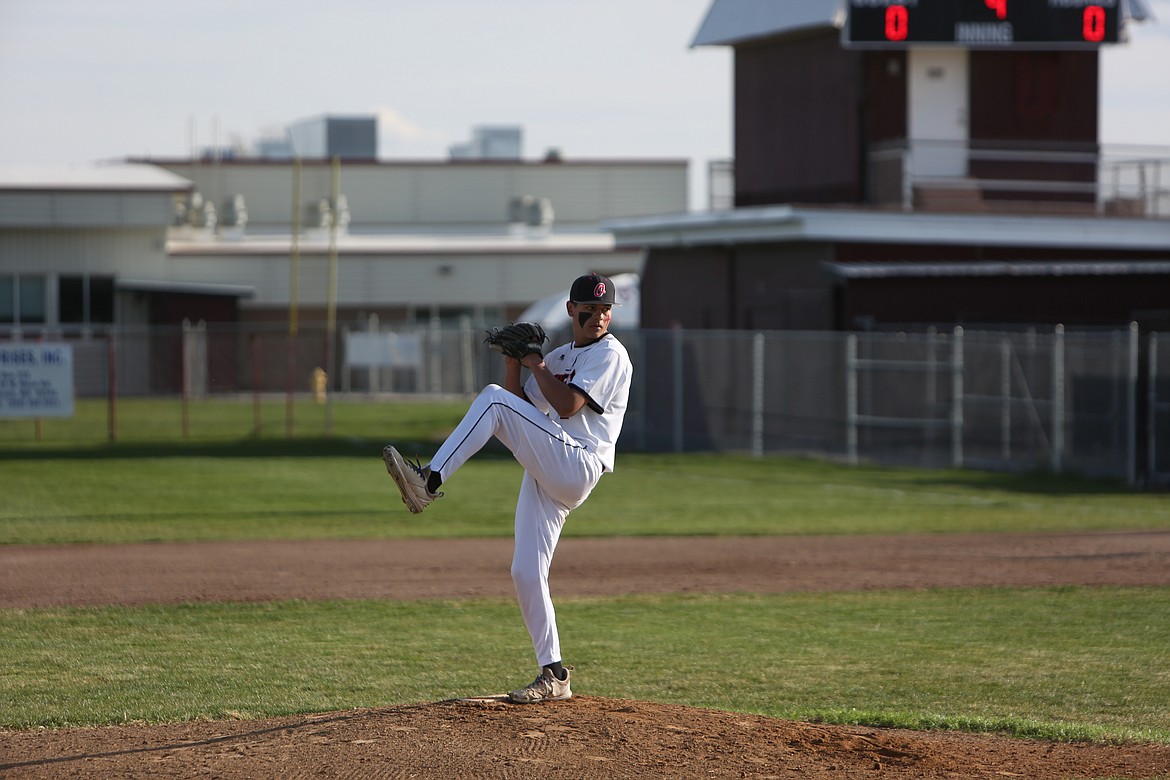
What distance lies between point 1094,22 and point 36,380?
2113cm

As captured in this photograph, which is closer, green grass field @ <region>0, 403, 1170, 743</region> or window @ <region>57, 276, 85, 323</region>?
green grass field @ <region>0, 403, 1170, 743</region>

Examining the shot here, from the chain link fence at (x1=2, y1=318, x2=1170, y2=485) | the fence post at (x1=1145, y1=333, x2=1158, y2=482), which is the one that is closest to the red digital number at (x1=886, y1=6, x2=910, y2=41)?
the chain link fence at (x1=2, y1=318, x2=1170, y2=485)

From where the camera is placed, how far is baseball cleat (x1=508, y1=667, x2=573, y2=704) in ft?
23.3

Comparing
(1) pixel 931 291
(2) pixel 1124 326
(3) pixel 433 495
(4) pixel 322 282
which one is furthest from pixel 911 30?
(4) pixel 322 282

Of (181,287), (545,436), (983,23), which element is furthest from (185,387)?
(545,436)

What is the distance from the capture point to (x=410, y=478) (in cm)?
685

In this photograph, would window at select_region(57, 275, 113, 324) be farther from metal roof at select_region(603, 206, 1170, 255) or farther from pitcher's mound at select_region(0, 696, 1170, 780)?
pitcher's mound at select_region(0, 696, 1170, 780)

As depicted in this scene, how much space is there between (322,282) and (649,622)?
39835mm

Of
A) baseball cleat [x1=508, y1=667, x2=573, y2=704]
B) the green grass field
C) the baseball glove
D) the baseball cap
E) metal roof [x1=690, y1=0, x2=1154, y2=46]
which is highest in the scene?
metal roof [x1=690, y1=0, x2=1154, y2=46]

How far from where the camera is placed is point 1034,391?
23.7 metres

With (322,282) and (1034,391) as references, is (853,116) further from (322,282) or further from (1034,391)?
(322,282)

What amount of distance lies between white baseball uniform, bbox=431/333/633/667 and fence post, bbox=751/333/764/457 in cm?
1869

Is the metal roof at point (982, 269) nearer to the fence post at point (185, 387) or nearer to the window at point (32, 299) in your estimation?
the fence post at point (185, 387)

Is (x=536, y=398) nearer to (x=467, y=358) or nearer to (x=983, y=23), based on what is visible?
(x=983, y=23)
